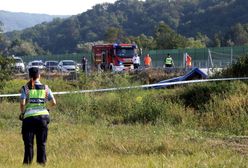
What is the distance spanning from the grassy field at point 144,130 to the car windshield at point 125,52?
21.1 meters

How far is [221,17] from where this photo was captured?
129250 mm

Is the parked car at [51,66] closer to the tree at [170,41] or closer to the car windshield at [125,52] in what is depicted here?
the car windshield at [125,52]

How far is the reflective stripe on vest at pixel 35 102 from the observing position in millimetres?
10055

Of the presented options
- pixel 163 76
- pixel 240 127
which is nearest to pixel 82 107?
pixel 240 127

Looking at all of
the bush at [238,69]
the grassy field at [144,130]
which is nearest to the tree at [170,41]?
the bush at [238,69]

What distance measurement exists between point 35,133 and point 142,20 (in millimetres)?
147664

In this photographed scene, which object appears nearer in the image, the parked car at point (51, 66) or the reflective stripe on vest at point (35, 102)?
the reflective stripe on vest at point (35, 102)

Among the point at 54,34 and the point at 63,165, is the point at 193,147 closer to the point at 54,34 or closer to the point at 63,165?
the point at 63,165

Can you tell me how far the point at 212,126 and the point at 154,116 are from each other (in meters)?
2.15

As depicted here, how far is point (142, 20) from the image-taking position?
157 meters

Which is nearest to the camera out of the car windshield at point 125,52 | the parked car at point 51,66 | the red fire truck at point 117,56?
the red fire truck at point 117,56

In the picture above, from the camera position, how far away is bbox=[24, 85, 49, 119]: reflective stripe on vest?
1005 cm

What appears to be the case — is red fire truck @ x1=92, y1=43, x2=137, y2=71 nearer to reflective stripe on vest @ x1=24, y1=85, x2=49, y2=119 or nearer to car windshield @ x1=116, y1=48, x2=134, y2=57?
car windshield @ x1=116, y1=48, x2=134, y2=57

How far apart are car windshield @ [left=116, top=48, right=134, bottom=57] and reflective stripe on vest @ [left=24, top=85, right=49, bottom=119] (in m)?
35.4
